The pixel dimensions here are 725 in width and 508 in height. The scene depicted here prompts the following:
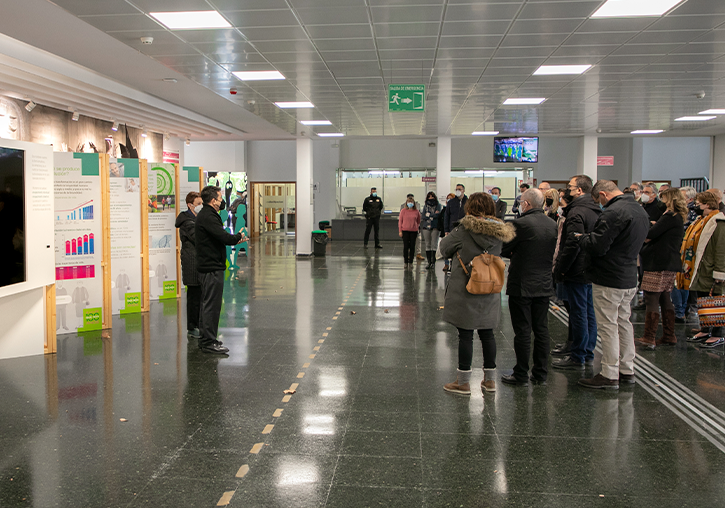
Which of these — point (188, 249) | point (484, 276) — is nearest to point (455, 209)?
point (188, 249)

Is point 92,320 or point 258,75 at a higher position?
point 258,75

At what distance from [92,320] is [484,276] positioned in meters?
4.99

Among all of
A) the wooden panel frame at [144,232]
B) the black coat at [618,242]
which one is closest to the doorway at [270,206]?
the wooden panel frame at [144,232]

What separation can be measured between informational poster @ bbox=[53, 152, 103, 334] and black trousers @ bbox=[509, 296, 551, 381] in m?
5.00

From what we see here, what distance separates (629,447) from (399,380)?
1.99 meters

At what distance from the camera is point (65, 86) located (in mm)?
8938

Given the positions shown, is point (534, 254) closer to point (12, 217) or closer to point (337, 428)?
point (337, 428)

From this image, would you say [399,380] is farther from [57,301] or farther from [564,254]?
[57,301]

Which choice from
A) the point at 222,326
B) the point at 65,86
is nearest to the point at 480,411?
the point at 222,326

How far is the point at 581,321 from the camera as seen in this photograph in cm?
562

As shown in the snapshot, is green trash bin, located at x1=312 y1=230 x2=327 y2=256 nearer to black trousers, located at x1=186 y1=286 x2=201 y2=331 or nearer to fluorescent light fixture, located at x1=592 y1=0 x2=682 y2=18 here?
black trousers, located at x1=186 y1=286 x2=201 y2=331

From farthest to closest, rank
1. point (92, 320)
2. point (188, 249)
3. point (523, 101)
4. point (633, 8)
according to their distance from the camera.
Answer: point (523, 101), point (92, 320), point (188, 249), point (633, 8)

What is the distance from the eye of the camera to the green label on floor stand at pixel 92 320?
7.05 m

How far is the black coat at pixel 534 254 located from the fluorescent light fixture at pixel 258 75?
15.9ft
